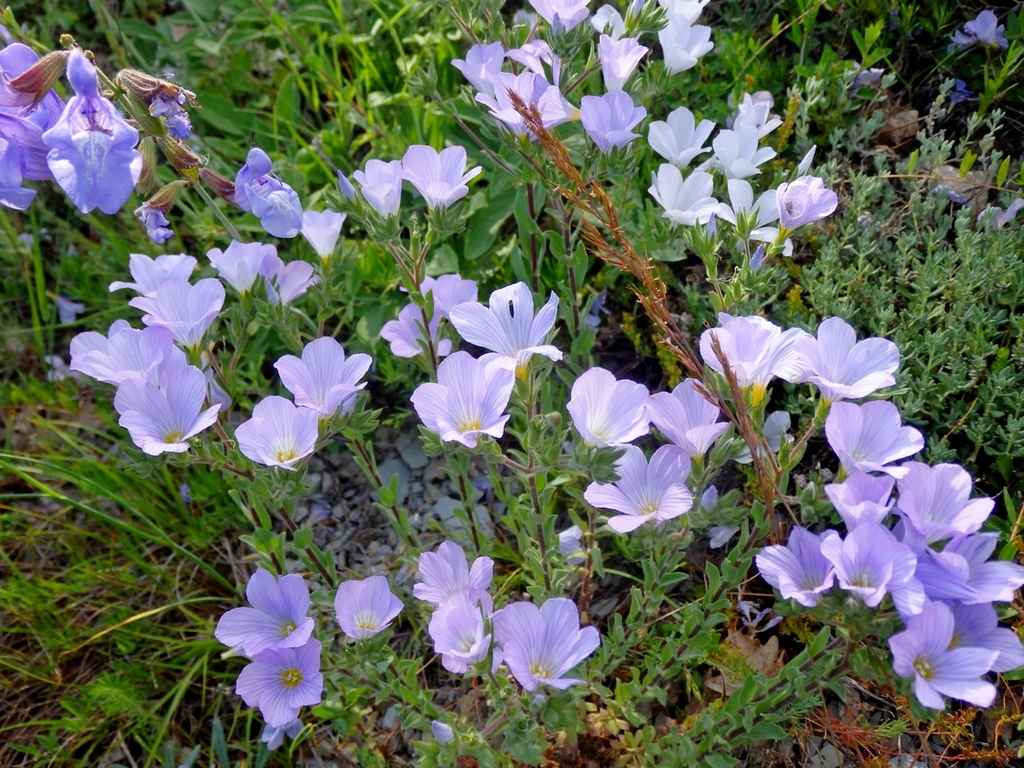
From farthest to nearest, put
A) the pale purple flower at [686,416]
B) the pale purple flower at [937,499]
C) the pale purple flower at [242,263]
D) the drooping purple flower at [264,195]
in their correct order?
the pale purple flower at [242,263] < the drooping purple flower at [264,195] < the pale purple flower at [686,416] < the pale purple flower at [937,499]

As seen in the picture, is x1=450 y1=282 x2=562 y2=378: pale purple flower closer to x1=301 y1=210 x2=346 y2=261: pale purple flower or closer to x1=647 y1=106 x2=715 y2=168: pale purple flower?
x1=301 y1=210 x2=346 y2=261: pale purple flower

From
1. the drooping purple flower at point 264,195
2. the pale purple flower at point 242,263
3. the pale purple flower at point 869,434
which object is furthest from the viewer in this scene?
the pale purple flower at point 242,263

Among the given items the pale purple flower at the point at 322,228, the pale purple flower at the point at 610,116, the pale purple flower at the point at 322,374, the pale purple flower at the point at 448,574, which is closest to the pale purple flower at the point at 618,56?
the pale purple flower at the point at 610,116

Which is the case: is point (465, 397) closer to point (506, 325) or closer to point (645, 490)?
point (506, 325)

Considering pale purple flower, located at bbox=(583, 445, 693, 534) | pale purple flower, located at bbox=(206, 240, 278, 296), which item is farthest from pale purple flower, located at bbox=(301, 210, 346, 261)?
pale purple flower, located at bbox=(583, 445, 693, 534)

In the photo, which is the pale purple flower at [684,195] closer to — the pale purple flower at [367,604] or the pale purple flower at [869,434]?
the pale purple flower at [869,434]

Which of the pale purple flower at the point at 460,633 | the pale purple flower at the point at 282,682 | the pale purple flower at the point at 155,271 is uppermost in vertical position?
the pale purple flower at the point at 155,271

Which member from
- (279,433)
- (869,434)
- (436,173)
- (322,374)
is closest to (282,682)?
(279,433)

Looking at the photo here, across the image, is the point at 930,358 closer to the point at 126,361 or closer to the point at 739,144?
the point at 739,144
